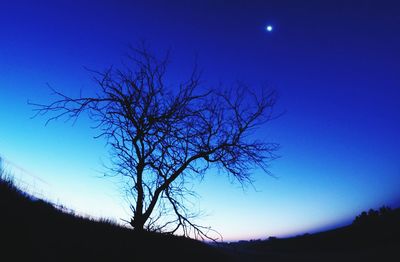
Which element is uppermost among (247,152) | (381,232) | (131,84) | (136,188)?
(131,84)

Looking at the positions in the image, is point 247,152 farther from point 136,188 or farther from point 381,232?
point 381,232

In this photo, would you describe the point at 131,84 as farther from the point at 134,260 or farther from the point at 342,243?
the point at 342,243

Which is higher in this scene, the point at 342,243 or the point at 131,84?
the point at 131,84

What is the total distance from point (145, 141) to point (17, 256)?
557 cm

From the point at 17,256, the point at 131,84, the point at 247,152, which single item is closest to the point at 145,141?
the point at 131,84

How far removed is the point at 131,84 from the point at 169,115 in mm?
1644

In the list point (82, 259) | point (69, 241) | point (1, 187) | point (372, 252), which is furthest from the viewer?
point (372, 252)

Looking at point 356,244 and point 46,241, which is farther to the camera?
point 356,244

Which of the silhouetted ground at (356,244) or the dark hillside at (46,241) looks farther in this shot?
the silhouetted ground at (356,244)

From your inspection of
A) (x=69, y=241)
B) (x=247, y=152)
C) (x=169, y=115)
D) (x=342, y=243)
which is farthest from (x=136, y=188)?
(x=342, y=243)

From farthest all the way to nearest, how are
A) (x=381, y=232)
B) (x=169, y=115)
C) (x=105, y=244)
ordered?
(x=381, y=232) < (x=169, y=115) < (x=105, y=244)

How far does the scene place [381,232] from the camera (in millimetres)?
15453

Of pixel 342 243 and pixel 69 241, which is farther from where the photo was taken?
pixel 342 243

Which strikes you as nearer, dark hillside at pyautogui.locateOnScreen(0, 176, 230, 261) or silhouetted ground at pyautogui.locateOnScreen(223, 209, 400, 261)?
dark hillside at pyautogui.locateOnScreen(0, 176, 230, 261)
